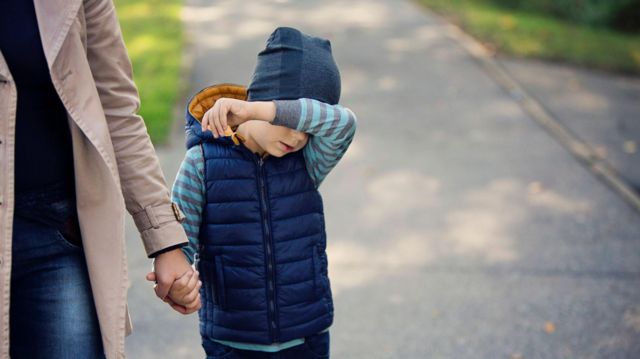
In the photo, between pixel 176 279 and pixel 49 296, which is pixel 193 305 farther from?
pixel 49 296

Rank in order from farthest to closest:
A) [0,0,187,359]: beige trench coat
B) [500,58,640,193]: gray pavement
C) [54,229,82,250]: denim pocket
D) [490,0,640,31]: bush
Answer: [490,0,640,31]: bush
[500,58,640,193]: gray pavement
[54,229,82,250]: denim pocket
[0,0,187,359]: beige trench coat

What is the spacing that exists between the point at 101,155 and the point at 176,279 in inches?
17.4

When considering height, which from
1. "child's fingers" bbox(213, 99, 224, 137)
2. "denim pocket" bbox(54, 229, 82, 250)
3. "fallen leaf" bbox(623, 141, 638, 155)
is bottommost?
"fallen leaf" bbox(623, 141, 638, 155)

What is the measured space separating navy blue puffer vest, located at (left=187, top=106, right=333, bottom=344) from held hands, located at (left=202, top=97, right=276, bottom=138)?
0.22 m

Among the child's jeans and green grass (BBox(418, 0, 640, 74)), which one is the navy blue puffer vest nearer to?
the child's jeans

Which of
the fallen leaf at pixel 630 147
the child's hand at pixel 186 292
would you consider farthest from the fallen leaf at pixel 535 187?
the child's hand at pixel 186 292

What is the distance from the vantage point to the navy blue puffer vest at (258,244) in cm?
269

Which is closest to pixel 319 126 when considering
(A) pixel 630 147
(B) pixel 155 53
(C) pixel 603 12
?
(A) pixel 630 147

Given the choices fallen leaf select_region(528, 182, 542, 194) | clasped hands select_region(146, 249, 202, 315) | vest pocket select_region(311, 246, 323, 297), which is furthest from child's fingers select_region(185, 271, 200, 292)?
fallen leaf select_region(528, 182, 542, 194)

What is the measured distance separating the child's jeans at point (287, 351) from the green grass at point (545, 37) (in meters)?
7.96

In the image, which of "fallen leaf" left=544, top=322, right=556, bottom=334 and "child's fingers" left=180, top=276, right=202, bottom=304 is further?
"fallen leaf" left=544, top=322, right=556, bottom=334

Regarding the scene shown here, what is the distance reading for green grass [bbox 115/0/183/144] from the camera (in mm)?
7629

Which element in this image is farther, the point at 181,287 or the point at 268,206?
the point at 268,206

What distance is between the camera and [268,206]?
2689 mm
